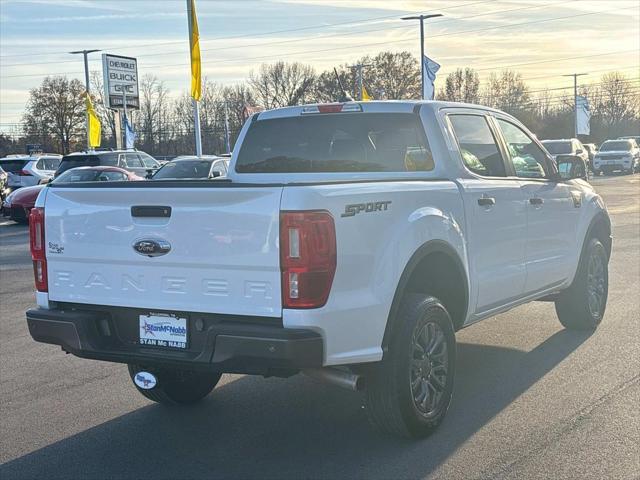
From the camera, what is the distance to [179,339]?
4.09m

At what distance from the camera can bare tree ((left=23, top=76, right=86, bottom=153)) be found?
82062mm

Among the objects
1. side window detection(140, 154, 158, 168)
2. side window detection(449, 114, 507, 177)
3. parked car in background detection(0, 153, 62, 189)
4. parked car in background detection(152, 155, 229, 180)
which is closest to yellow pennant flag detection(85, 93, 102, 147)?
parked car in background detection(0, 153, 62, 189)

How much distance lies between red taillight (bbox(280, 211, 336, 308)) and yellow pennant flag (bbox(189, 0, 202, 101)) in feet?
58.7

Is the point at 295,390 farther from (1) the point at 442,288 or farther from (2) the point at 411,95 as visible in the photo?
(2) the point at 411,95

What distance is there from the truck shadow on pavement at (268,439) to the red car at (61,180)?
576 inches

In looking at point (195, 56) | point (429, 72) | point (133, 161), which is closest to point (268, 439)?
point (195, 56)

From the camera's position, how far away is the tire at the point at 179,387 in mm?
5145

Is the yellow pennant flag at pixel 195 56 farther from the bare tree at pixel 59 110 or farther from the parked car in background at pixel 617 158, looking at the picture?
the bare tree at pixel 59 110

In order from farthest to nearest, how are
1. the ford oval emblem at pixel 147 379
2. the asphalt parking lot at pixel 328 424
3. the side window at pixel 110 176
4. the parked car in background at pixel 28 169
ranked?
1. the parked car in background at pixel 28 169
2. the side window at pixel 110 176
3. the ford oval emblem at pixel 147 379
4. the asphalt parking lot at pixel 328 424

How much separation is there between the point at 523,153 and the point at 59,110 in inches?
3247

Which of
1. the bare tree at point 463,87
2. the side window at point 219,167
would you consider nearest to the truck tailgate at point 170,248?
the side window at point 219,167

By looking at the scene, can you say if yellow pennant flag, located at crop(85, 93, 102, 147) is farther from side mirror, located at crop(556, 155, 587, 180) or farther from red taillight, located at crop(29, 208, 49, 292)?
red taillight, located at crop(29, 208, 49, 292)

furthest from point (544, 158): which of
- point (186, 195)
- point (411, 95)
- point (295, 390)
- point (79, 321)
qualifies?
point (411, 95)

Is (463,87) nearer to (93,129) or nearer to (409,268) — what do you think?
(93,129)
